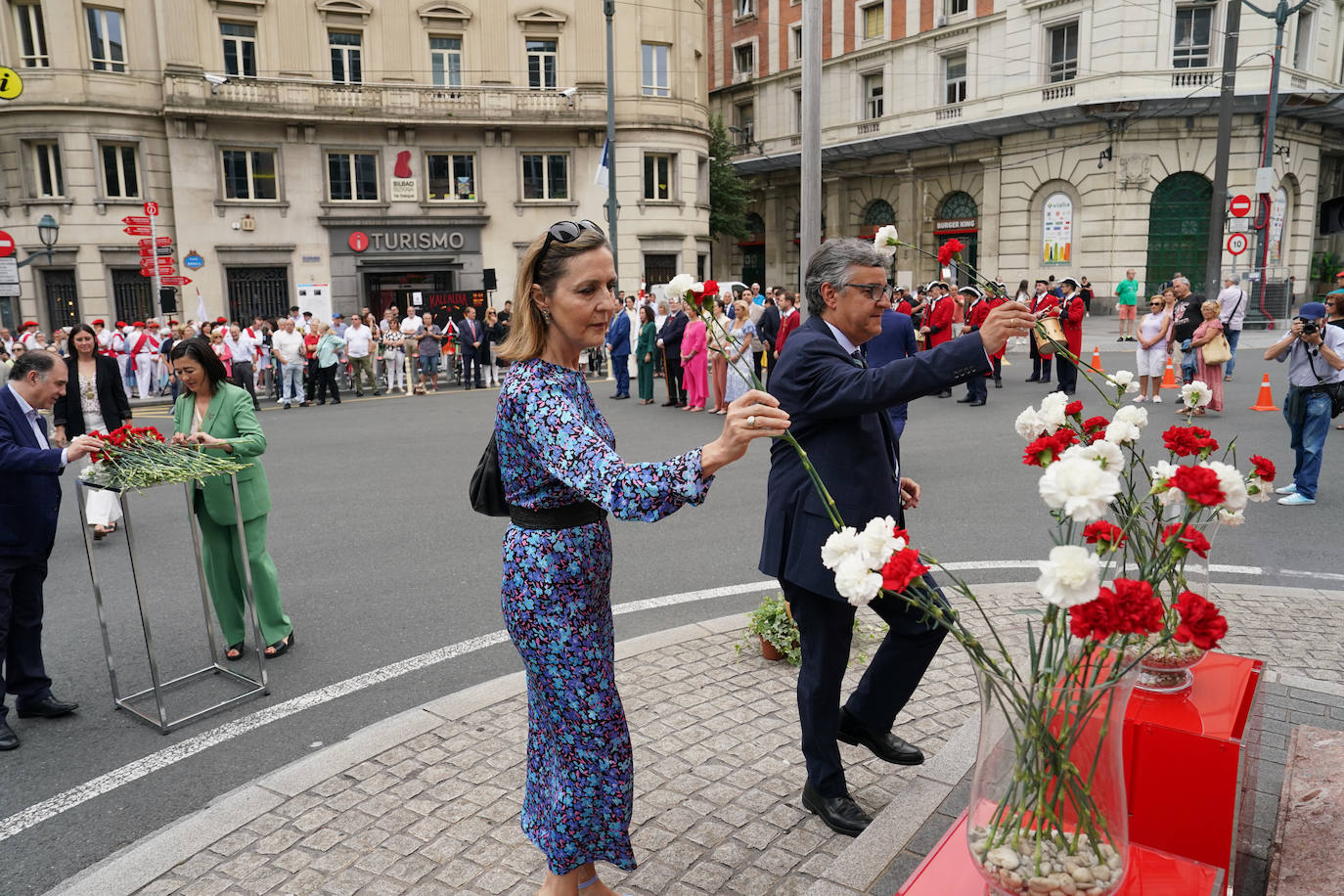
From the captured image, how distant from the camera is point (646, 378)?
18.5 meters

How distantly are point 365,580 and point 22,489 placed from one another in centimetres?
255

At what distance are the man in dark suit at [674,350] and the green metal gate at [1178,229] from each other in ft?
69.3

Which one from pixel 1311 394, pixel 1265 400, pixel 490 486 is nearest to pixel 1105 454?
pixel 490 486

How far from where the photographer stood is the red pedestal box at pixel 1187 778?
2.61 metres

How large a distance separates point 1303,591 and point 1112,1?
96.8 ft

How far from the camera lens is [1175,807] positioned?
268cm

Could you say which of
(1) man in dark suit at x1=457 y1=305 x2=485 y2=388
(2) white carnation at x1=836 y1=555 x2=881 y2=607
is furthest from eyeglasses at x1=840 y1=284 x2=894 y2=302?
(1) man in dark suit at x1=457 y1=305 x2=485 y2=388

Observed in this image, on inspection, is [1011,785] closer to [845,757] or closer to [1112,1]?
[845,757]

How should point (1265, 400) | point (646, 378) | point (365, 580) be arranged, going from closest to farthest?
point (365, 580) → point (1265, 400) → point (646, 378)

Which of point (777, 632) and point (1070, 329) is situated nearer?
point (777, 632)

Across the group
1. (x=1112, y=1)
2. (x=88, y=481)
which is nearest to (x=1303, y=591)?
(x=88, y=481)

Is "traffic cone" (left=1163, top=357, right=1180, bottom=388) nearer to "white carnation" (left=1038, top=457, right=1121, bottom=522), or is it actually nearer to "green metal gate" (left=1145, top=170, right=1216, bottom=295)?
"green metal gate" (left=1145, top=170, right=1216, bottom=295)

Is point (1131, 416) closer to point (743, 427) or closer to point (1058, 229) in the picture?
point (743, 427)

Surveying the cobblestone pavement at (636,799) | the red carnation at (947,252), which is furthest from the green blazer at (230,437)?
the red carnation at (947,252)
